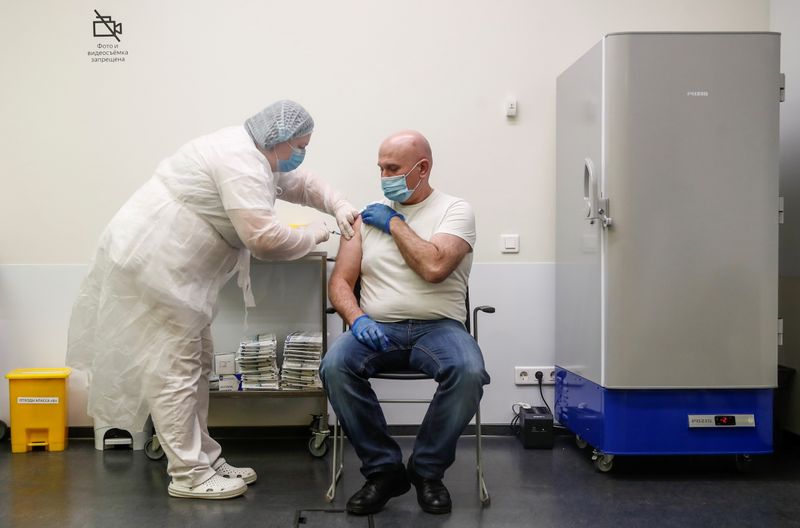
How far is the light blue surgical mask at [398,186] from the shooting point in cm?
240

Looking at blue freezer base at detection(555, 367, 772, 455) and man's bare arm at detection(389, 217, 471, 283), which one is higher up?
man's bare arm at detection(389, 217, 471, 283)

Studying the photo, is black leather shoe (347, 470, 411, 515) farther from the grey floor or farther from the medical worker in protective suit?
the medical worker in protective suit

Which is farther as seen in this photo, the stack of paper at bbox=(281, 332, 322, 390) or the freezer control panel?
the stack of paper at bbox=(281, 332, 322, 390)

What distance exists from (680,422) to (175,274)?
6.52 feet

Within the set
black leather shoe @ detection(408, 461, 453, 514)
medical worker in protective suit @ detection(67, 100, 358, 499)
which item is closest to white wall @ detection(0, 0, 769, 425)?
medical worker in protective suit @ detection(67, 100, 358, 499)

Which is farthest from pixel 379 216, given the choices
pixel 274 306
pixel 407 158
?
pixel 274 306

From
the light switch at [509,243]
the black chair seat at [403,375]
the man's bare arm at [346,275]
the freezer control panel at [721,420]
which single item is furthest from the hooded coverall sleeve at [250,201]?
the freezer control panel at [721,420]

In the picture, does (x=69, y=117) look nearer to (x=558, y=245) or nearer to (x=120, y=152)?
(x=120, y=152)

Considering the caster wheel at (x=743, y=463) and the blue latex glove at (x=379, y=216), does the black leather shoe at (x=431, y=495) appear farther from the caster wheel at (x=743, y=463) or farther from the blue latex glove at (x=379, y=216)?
the caster wheel at (x=743, y=463)

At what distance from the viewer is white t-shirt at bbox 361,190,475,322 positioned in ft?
7.72

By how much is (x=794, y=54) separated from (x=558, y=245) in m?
1.37

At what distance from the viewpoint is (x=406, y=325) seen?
2.35 m

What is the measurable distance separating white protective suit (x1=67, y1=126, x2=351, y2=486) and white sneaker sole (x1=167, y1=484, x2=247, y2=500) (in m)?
0.03

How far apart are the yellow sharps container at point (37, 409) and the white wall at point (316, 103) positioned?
18 centimetres
